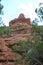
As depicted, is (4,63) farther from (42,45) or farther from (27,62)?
(42,45)

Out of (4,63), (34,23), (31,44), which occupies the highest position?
(34,23)

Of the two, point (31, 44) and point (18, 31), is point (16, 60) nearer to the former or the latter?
point (31, 44)

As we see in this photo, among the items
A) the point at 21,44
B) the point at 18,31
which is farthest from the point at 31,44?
the point at 18,31

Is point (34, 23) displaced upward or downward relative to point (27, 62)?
upward

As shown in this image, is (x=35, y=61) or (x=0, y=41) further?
(x=0, y=41)

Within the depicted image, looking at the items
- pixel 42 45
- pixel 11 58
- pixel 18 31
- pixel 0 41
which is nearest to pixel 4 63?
pixel 11 58

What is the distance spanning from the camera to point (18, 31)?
1908 cm

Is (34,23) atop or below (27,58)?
atop

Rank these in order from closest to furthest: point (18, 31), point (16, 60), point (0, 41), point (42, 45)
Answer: point (42, 45) < point (16, 60) < point (0, 41) < point (18, 31)

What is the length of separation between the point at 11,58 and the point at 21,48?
0.72m

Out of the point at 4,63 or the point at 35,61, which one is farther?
the point at 4,63

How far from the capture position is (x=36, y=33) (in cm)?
1394

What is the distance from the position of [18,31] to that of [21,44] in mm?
5168

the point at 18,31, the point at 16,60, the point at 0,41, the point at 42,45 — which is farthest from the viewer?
the point at 18,31
